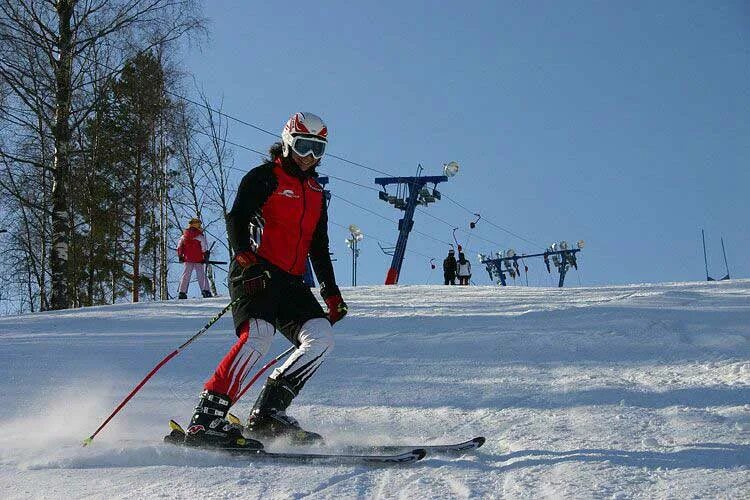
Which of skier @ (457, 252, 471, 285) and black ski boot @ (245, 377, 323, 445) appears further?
skier @ (457, 252, 471, 285)

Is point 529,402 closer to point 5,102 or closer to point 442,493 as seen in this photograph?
point 442,493

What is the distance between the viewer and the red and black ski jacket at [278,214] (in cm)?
398

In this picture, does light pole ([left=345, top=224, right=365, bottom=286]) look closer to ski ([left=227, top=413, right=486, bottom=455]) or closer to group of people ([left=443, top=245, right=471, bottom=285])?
group of people ([left=443, top=245, right=471, bottom=285])

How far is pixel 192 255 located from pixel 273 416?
36.9 ft

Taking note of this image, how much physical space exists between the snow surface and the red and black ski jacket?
1000 mm

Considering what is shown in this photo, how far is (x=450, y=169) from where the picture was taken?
31.3 metres

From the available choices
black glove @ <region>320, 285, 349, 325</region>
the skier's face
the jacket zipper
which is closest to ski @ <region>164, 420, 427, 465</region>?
black glove @ <region>320, 285, 349, 325</region>

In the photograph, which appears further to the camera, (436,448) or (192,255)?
(192,255)

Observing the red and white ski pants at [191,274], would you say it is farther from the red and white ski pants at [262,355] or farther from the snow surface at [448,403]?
the red and white ski pants at [262,355]

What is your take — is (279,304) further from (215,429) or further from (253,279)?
(215,429)

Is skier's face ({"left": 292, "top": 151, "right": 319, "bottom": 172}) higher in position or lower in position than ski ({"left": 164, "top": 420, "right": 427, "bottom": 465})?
higher

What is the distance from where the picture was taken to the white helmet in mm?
4102

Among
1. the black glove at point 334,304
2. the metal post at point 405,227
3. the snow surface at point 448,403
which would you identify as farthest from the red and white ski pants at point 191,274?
the metal post at point 405,227

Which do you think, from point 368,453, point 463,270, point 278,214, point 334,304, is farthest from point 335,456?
point 463,270
